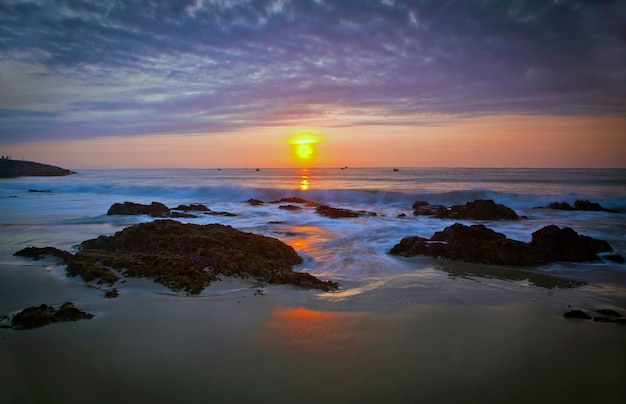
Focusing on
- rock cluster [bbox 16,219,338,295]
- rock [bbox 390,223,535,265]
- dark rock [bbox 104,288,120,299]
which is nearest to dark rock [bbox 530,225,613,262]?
Answer: rock [bbox 390,223,535,265]

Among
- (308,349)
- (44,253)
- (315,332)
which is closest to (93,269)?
(44,253)

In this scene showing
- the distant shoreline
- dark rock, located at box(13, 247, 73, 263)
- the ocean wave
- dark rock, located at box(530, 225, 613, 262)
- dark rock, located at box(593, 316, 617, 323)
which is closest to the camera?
dark rock, located at box(593, 316, 617, 323)

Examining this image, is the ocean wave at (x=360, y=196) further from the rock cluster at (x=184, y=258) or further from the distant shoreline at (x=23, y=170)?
the distant shoreline at (x=23, y=170)

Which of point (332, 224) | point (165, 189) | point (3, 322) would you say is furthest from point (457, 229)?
point (165, 189)

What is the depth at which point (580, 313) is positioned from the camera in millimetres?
4551

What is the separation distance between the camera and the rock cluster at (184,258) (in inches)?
219

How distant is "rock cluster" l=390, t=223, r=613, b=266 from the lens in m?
7.71

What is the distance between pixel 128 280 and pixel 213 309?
1.82 m

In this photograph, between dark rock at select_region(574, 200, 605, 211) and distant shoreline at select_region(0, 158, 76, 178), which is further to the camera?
distant shoreline at select_region(0, 158, 76, 178)

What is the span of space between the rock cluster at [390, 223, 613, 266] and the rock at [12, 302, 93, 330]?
6.33 meters

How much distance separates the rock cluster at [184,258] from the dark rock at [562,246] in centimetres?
526

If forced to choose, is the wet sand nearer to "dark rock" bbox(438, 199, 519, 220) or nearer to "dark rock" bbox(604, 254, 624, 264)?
"dark rock" bbox(604, 254, 624, 264)

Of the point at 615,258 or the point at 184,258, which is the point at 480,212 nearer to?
the point at 615,258

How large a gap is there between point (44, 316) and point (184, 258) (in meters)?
2.39
